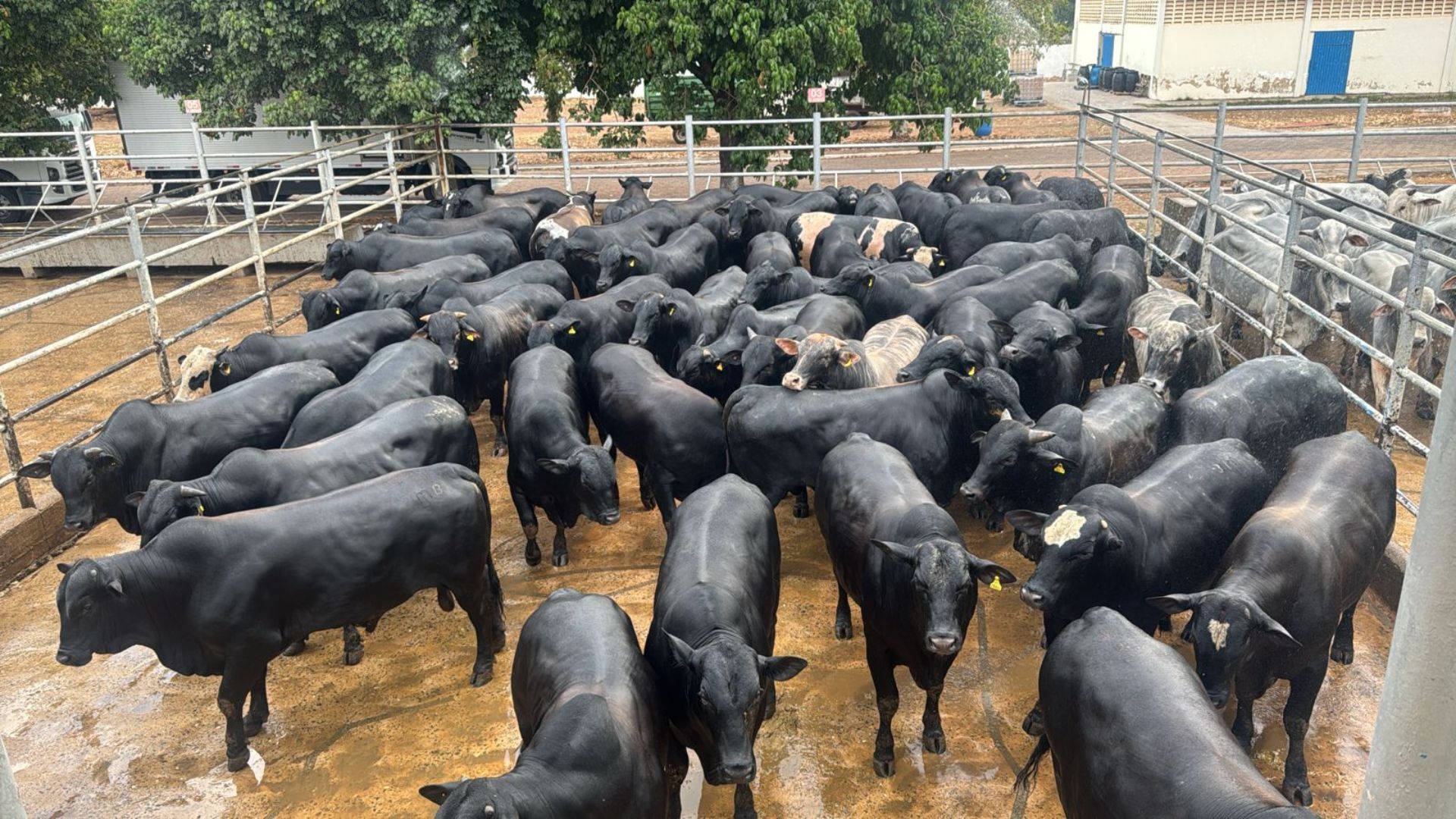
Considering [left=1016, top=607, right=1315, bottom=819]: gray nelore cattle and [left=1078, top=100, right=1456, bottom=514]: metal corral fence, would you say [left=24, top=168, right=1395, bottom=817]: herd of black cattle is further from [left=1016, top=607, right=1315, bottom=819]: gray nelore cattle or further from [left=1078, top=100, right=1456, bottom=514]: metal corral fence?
[left=1078, top=100, right=1456, bottom=514]: metal corral fence

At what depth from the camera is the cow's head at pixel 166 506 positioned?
5.43 meters

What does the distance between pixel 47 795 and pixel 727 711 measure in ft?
10.2

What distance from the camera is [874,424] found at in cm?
645

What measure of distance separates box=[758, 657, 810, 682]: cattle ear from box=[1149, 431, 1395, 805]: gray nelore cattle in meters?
1.46

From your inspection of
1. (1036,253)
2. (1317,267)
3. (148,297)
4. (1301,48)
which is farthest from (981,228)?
(1301,48)

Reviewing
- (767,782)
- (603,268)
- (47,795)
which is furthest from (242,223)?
(767,782)

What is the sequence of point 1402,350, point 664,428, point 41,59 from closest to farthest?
point 1402,350, point 664,428, point 41,59

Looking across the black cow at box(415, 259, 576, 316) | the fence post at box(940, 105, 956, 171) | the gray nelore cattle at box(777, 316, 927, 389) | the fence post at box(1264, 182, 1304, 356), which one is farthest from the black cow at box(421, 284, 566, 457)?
the fence post at box(940, 105, 956, 171)

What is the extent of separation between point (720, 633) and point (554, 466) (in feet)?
7.27

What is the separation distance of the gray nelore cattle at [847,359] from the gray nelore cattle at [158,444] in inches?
126

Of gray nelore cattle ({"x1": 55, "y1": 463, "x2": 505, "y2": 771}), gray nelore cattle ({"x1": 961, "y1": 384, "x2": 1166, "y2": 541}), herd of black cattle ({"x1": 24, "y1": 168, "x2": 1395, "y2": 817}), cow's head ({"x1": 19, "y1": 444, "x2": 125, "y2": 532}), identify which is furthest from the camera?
cow's head ({"x1": 19, "y1": 444, "x2": 125, "y2": 532})

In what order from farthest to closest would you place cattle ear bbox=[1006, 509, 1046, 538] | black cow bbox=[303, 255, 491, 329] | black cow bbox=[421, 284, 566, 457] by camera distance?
black cow bbox=[303, 255, 491, 329]
black cow bbox=[421, 284, 566, 457]
cattle ear bbox=[1006, 509, 1046, 538]

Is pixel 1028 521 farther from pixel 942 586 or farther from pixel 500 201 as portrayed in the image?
pixel 500 201

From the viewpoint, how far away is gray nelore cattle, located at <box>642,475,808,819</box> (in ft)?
13.1
